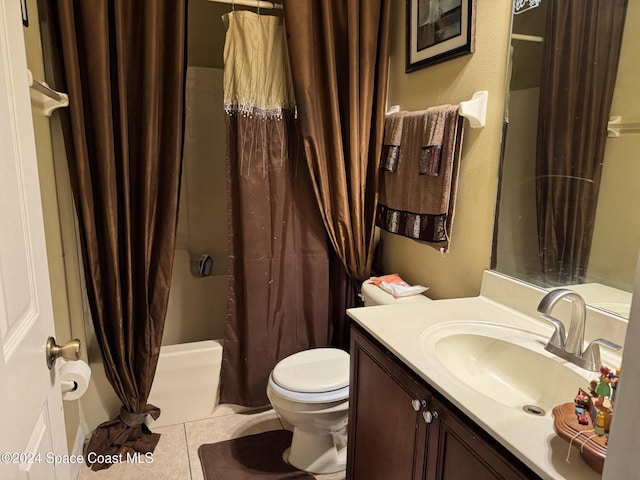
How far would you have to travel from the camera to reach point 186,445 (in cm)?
198

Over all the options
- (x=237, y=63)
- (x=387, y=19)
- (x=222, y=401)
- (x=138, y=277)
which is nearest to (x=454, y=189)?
(x=387, y=19)

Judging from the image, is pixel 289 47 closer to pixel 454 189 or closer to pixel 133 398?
pixel 454 189

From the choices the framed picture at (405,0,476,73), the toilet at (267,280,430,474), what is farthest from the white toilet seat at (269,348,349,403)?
the framed picture at (405,0,476,73)

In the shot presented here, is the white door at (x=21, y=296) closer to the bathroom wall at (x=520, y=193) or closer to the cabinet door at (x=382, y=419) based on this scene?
the cabinet door at (x=382, y=419)

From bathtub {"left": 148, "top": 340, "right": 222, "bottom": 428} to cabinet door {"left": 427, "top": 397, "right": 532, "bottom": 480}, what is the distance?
1.36m

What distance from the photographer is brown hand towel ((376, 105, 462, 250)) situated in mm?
1600

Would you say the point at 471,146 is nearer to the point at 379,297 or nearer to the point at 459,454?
the point at 379,297

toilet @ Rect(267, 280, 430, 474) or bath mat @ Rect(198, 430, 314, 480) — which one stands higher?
toilet @ Rect(267, 280, 430, 474)

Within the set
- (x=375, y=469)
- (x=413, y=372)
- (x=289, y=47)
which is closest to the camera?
(x=413, y=372)

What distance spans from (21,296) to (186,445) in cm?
151

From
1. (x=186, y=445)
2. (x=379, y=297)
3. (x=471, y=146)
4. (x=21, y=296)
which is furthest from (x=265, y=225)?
(x=21, y=296)

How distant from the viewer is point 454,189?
1625 millimetres

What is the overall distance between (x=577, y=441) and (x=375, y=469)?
0.76 m

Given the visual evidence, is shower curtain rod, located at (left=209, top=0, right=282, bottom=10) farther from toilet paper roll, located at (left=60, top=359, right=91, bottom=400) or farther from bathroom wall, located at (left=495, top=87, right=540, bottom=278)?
toilet paper roll, located at (left=60, top=359, right=91, bottom=400)
